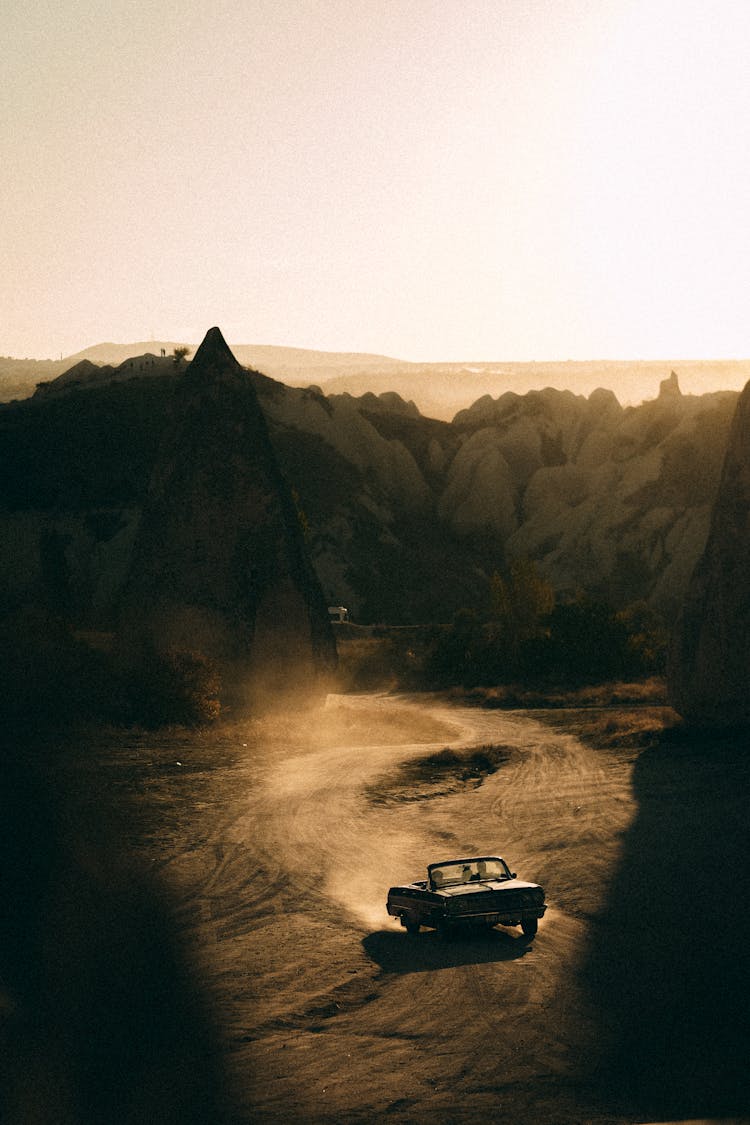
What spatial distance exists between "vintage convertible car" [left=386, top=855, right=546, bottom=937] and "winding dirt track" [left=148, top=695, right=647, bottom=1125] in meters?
0.35

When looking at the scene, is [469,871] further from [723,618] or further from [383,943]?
[723,618]

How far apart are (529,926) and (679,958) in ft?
7.22

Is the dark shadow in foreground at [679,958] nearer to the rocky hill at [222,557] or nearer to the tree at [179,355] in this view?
the rocky hill at [222,557]

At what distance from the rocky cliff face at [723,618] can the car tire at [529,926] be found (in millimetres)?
17870

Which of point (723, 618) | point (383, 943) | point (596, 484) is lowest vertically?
point (596, 484)

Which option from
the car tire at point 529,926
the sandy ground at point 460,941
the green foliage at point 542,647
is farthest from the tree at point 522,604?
the car tire at point 529,926

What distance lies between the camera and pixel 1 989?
55.1ft

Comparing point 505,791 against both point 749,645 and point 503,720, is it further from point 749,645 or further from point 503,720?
point 503,720

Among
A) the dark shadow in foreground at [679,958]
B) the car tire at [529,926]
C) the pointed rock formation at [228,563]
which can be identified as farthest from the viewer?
the pointed rock formation at [228,563]

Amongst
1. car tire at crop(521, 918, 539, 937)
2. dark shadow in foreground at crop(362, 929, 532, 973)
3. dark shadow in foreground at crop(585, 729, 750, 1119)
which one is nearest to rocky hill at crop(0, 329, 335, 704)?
dark shadow in foreground at crop(585, 729, 750, 1119)

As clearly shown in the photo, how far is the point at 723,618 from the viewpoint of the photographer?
118 feet

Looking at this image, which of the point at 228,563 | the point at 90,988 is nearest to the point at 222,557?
the point at 228,563

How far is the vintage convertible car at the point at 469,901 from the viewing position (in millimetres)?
19031

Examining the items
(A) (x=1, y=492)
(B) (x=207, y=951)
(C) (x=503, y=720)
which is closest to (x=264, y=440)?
(C) (x=503, y=720)
